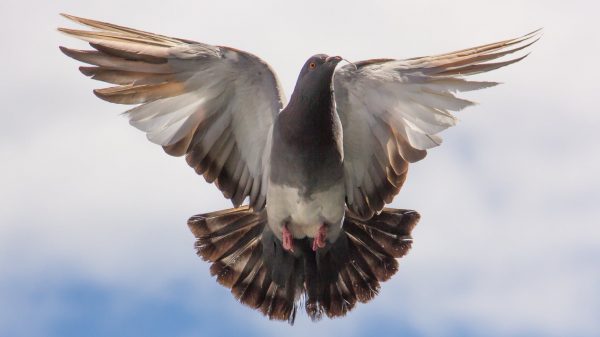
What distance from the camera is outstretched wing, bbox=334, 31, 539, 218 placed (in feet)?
34.3

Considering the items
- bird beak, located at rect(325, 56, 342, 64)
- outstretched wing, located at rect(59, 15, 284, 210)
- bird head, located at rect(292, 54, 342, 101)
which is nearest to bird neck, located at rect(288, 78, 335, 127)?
bird head, located at rect(292, 54, 342, 101)

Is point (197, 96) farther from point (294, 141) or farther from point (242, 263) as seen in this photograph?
point (242, 263)

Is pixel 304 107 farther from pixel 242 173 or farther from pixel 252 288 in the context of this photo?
pixel 252 288

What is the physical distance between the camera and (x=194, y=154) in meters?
11.0

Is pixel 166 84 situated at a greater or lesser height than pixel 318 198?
greater

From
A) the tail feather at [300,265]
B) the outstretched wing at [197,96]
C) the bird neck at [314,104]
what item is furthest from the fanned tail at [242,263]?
the bird neck at [314,104]

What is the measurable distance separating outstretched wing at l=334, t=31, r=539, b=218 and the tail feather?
1.17 ft

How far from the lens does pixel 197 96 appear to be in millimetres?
10867

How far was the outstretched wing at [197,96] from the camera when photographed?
33.5 ft

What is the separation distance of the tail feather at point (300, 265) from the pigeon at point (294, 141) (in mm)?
10

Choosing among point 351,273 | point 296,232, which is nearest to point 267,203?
point 296,232

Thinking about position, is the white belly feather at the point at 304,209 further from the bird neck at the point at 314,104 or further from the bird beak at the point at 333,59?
the bird beak at the point at 333,59

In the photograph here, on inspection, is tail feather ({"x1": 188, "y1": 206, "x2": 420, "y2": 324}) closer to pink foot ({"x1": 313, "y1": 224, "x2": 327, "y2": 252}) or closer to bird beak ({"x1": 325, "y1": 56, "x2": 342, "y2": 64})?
pink foot ({"x1": 313, "y1": 224, "x2": 327, "y2": 252})

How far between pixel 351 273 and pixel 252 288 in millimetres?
1023
